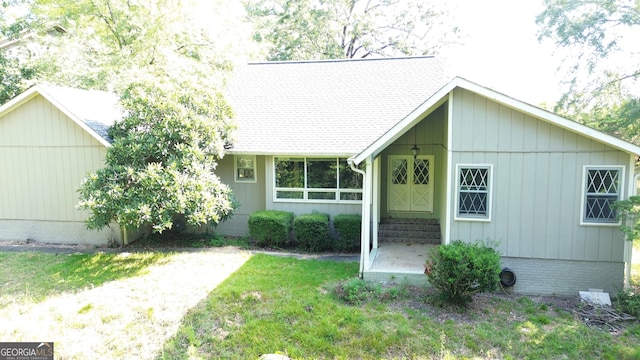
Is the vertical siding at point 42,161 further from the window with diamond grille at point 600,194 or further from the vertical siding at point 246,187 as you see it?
the window with diamond grille at point 600,194

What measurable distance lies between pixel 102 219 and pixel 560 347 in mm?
8920

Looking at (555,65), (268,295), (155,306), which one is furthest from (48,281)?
(555,65)

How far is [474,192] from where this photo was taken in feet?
24.9

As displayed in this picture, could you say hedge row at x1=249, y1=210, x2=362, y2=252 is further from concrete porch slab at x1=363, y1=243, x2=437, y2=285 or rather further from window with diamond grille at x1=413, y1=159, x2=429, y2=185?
window with diamond grille at x1=413, y1=159, x2=429, y2=185

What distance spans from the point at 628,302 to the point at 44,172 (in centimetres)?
1407

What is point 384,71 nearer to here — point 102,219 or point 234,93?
point 234,93

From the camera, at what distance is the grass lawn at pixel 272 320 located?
5.52 meters

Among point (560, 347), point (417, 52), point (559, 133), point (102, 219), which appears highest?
point (417, 52)

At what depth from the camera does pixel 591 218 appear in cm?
718

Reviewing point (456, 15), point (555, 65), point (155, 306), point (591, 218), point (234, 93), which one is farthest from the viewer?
point (456, 15)

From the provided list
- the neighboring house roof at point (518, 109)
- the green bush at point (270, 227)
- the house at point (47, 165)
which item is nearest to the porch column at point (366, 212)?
the neighboring house roof at point (518, 109)

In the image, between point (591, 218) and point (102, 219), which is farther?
point (102, 219)

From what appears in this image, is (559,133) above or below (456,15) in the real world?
below

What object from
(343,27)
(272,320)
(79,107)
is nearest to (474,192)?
(272,320)
